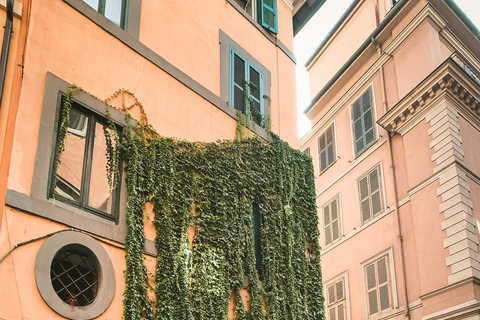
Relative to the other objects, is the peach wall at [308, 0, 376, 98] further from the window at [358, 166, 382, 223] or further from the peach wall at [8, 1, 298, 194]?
the peach wall at [8, 1, 298, 194]

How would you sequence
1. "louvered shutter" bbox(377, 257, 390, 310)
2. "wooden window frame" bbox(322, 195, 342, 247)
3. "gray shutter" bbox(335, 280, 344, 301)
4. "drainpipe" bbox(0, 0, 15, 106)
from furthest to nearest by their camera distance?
"wooden window frame" bbox(322, 195, 342, 247)
"gray shutter" bbox(335, 280, 344, 301)
"louvered shutter" bbox(377, 257, 390, 310)
"drainpipe" bbox(0, 0, 15, 106)

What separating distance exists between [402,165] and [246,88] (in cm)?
748

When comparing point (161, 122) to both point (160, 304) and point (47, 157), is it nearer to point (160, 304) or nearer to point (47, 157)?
point (47, 157)

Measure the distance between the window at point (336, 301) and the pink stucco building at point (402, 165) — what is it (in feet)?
0.16

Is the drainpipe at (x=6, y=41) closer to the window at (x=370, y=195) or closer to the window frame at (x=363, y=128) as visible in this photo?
the window at (x=370, y=195)

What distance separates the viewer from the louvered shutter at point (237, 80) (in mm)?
11453

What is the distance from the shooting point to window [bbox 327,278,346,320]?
18483 millimetres

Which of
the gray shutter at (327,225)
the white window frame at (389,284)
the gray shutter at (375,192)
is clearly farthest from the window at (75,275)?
the gray shutter at (327,225)

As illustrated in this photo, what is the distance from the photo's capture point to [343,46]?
2297 centimetres

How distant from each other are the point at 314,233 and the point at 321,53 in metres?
14.8

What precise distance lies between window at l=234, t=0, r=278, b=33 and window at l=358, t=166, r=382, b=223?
23.1 feet

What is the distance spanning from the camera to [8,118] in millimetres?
7434

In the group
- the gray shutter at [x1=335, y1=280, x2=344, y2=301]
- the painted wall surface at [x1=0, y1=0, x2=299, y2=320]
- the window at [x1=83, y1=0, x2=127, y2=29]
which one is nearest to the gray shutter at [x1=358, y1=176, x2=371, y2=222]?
the gray shutter at [x1=335, y1=280, x2=344, y2=301]

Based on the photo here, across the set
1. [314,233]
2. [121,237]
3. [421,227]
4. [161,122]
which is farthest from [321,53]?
[121,237]
